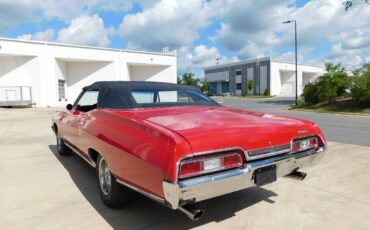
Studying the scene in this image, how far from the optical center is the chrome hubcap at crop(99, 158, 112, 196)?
365 centimetres

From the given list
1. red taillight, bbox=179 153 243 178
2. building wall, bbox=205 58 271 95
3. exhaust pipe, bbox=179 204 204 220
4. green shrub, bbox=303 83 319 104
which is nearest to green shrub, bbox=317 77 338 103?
green shrub, bbox=303 83 319 104

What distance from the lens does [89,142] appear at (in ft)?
12.9

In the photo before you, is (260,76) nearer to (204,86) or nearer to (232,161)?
(204,86)

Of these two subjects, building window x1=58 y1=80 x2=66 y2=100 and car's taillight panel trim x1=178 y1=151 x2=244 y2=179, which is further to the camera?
building window x1=58 y1=80 x2=66 y2=100

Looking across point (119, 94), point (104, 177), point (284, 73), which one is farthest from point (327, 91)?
point (284, 73)

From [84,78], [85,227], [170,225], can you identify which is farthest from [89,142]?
[84,78]

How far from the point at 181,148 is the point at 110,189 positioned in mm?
1495

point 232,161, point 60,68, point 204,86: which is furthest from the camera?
point 204,86

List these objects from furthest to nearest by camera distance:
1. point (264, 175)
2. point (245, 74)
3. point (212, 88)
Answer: point (212, 88), point (245, 74), point (264, 175)

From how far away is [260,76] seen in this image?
66250mm

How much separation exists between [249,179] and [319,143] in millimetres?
1308

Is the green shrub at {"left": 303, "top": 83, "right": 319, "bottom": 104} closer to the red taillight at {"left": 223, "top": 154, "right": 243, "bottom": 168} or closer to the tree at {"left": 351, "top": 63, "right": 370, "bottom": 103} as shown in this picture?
the tree at {"left": 351, "top": 63, "right": 370, "bottom": 103}

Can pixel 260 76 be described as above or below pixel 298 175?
above

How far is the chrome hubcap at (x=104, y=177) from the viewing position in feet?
12.0
